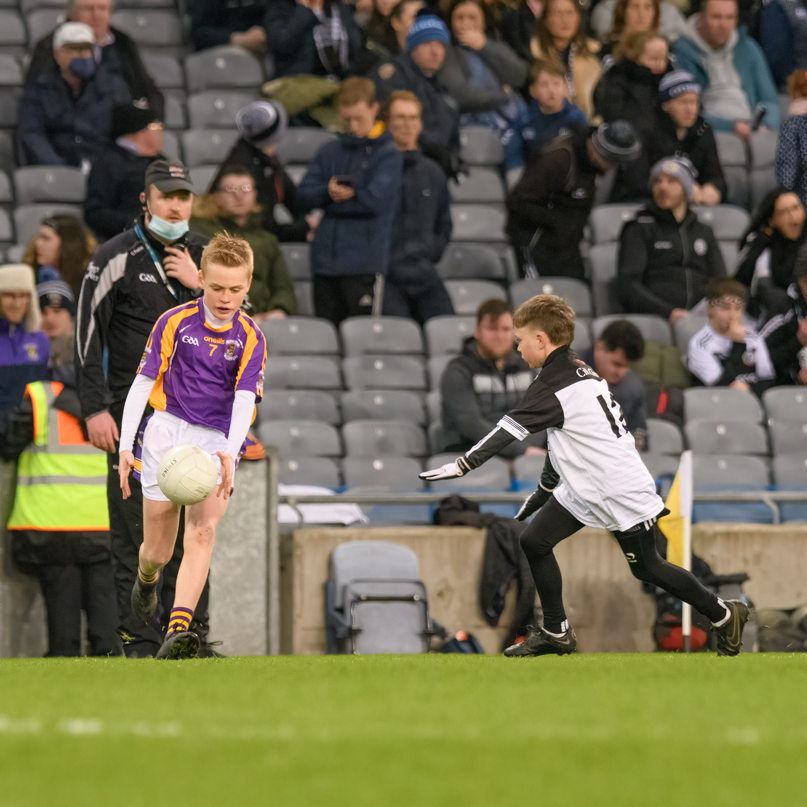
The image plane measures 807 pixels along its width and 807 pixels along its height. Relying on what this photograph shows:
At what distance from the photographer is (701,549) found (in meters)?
9.35

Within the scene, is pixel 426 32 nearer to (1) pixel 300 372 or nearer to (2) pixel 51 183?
(2) pixel 51 183

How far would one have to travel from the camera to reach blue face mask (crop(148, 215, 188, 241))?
22.9 ft

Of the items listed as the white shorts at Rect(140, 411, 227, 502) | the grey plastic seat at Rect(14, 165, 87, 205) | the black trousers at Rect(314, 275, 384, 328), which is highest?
the grey plastic seat at Rect(14, 165, 87, 205)

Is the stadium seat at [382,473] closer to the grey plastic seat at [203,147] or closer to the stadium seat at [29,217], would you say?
the stadium seat at [29,217]

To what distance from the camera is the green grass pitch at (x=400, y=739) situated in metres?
2.77

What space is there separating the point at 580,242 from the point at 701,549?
349 cm

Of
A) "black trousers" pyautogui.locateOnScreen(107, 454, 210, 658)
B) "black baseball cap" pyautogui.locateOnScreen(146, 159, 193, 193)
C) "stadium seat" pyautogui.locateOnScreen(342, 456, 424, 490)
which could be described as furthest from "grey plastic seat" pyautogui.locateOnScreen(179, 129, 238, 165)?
"black trousers" pyautogui.locateOnScreen(107, 454, 210, 658)

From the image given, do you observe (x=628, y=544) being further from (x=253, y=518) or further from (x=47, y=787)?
(x=47, y=787)

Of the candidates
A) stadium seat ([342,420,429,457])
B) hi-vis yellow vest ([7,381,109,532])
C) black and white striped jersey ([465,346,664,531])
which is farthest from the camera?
stadium seat ([342,420,429,457])

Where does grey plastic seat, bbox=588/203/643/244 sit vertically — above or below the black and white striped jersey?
above

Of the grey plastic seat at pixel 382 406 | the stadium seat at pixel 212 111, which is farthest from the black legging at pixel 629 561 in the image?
the stadium seat at pixel 212 111

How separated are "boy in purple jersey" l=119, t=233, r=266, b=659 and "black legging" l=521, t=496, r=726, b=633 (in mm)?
1398

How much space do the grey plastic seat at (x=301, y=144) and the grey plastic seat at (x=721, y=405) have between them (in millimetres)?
4073

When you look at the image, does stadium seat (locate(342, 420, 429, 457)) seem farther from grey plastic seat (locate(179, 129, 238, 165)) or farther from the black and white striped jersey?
the black and white striped jersey
